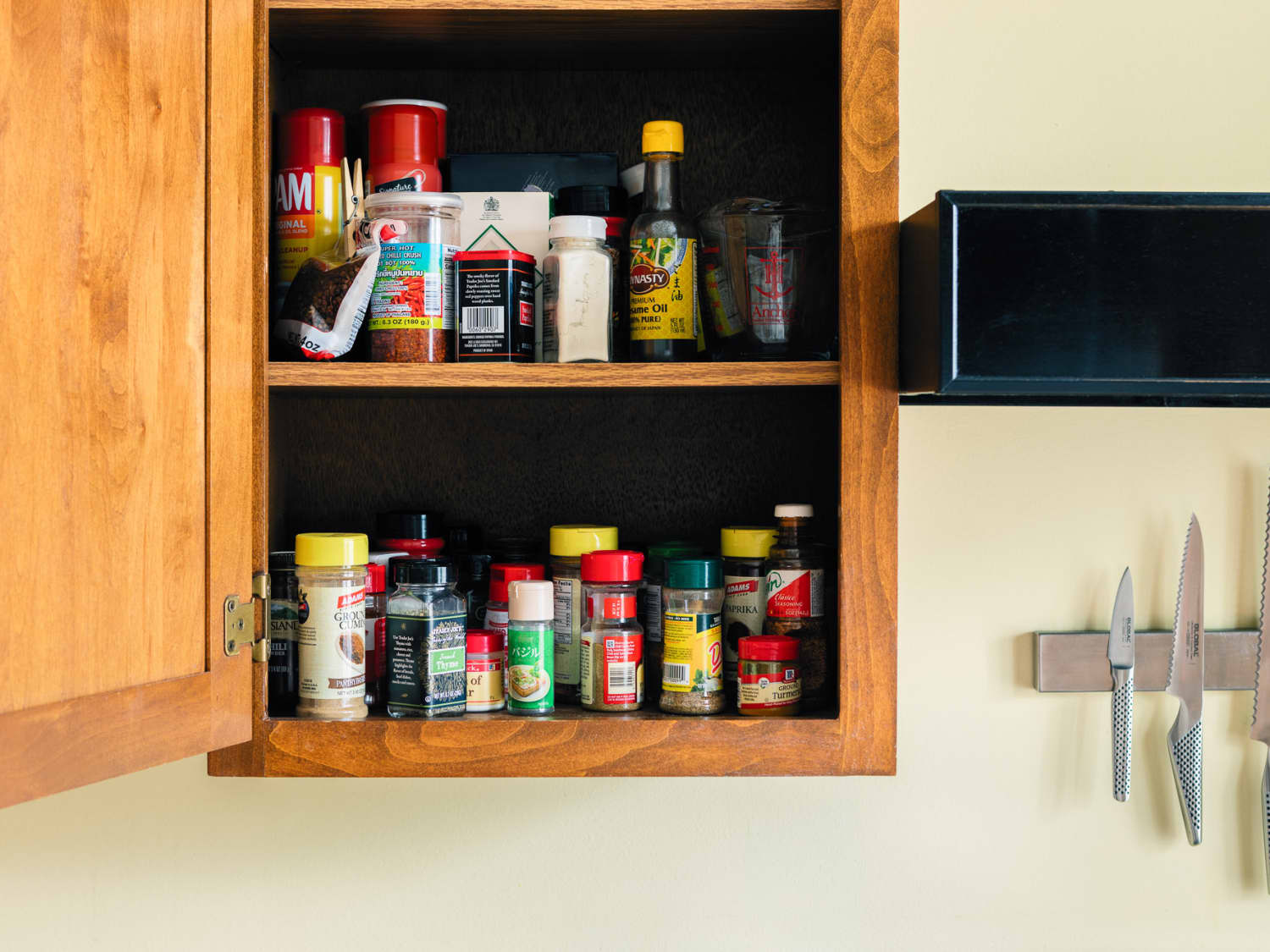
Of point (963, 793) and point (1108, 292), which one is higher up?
point (1108, 292)

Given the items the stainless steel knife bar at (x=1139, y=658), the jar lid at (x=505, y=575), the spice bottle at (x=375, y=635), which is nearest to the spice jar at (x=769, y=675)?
the jar lid at (x=505, y=575)

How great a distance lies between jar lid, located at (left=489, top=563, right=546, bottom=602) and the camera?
100 centimetres

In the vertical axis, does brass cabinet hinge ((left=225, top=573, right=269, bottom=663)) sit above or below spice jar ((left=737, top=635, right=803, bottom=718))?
above

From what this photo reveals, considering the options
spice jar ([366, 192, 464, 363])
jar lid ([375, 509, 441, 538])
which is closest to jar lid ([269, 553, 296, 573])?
Result: jar lid ([375, 509, 441, 538])

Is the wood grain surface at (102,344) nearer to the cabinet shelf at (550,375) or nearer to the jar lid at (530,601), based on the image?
the cabinet shelf at (550,375)

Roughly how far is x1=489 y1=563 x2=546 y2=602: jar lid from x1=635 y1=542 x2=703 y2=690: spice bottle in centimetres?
10

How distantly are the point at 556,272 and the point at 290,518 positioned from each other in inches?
17.7

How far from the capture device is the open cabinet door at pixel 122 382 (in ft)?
2.15

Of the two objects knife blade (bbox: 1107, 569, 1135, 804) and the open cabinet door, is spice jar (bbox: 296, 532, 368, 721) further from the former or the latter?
knife blade (bbox: 1107, 569, 1135, 804)

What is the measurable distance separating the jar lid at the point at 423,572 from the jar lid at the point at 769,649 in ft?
0.91

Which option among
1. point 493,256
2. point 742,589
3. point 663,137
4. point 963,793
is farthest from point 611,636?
point 963,793

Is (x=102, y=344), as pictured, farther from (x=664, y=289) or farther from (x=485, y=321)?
(x=664, y=289)

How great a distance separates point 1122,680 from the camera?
47.7 inches

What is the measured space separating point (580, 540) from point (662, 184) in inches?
13.7
